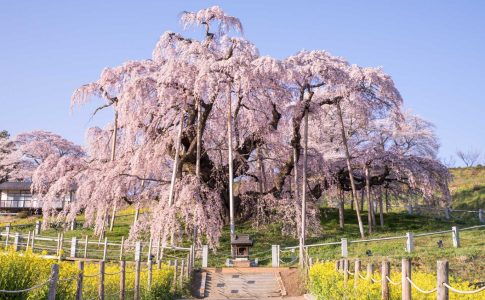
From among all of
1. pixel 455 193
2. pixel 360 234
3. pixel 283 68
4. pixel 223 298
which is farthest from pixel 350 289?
pixel 455 193

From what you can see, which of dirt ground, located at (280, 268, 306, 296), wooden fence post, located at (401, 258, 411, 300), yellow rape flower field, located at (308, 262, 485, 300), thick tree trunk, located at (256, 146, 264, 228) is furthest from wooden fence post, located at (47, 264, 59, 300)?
thick tree trunk, located at (256, 146, 264, 228)

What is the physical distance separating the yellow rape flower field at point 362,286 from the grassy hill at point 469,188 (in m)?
39.5

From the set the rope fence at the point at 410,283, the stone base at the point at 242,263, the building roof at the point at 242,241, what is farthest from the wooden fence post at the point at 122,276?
the building roof at the point at 242,241

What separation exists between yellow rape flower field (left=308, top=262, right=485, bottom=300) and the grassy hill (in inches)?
1555

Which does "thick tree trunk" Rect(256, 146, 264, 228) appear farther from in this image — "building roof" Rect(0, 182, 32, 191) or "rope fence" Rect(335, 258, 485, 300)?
"building roof" Rect(0, 182, 32, 191)

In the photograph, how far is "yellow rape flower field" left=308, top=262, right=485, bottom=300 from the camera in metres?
9.96

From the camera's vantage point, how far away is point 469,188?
57.7 metres

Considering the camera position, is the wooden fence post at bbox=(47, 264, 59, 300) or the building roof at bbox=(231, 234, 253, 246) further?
the building roof at bbox=(231, 234, 253, 246)

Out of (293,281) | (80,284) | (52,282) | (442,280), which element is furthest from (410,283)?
(293,281)

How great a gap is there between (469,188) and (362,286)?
51.4m

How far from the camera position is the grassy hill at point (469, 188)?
53.3 m

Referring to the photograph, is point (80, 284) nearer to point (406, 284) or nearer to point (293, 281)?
point (406, 284)

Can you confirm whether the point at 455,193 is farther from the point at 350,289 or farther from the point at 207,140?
the point at 350,289

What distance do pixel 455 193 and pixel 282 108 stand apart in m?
33.9
